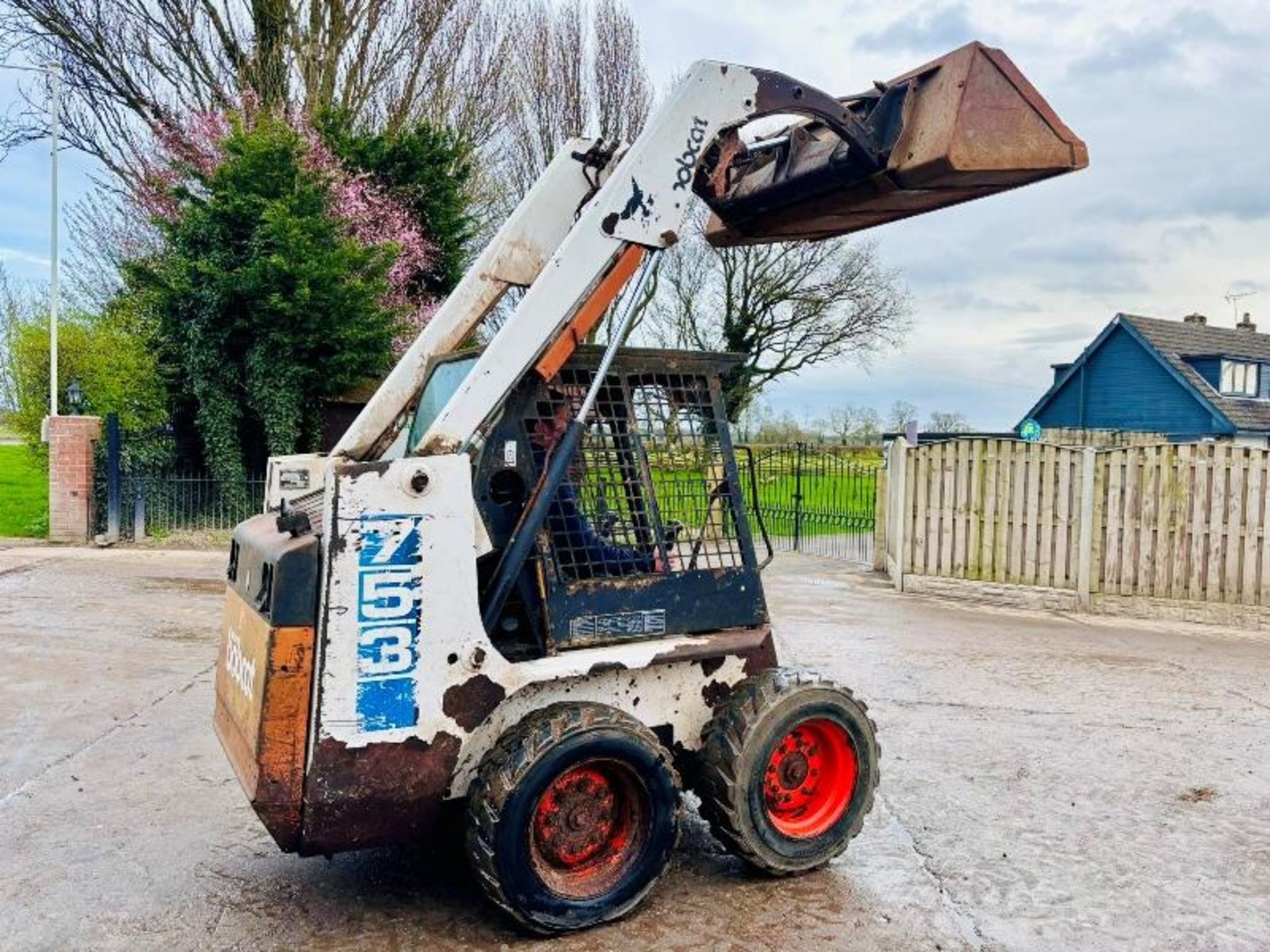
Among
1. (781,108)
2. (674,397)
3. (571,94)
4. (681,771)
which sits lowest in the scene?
(681,771)

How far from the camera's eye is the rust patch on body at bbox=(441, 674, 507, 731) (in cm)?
344

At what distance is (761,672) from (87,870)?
2849 millimetres

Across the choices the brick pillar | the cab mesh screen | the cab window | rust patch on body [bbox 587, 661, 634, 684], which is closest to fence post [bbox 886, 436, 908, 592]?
the cab mesh screen

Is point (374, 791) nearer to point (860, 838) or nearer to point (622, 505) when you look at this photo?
point (622, 505)

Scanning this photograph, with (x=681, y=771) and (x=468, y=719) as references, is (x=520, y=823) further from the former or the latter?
(x=681, y=771)

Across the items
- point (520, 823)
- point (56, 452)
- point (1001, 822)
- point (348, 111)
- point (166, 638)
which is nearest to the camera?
point (520, 823)

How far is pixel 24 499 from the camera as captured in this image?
67.7 ft

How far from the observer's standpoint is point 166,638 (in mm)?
8781

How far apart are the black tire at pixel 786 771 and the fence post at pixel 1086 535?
305 inches

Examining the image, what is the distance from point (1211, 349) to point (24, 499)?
3258cm

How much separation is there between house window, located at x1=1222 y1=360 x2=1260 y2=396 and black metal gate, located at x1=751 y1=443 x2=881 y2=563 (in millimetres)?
19483

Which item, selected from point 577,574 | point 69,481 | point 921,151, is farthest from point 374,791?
point 69,481

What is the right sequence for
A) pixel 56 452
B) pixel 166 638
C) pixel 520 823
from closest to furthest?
pixel 520 823
pixel 166 638
pixel 56 452

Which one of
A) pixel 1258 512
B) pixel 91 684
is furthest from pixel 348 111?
pixel 1258 512
